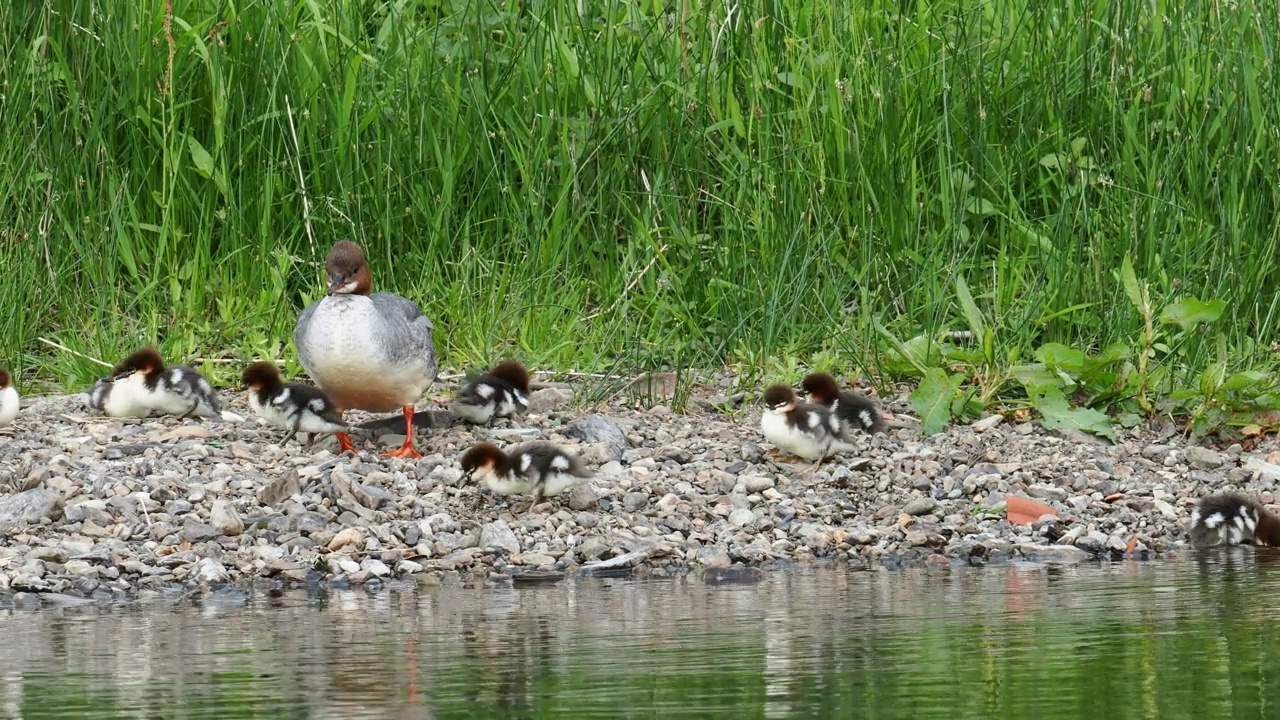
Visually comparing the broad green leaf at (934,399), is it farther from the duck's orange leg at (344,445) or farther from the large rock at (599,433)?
the duck's orange leg at (344,445)

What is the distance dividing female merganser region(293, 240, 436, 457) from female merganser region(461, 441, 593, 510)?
2.87ft

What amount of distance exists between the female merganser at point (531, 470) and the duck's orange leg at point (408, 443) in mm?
801

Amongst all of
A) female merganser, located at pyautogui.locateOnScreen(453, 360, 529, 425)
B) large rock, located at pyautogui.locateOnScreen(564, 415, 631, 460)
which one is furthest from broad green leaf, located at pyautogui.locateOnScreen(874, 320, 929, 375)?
female merganser, located at pyautogui.locateOnScreen(453, 360, 529, 425)

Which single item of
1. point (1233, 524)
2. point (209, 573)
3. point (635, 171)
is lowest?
point (209, 573)

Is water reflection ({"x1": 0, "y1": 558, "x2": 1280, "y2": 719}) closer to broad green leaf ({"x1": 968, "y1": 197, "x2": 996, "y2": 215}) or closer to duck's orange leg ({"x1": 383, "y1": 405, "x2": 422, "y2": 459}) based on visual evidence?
duck's orange leg ({"x1": 383, "y1": 405, "x2": 422, "y2": 459})

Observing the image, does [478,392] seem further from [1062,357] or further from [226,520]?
[1062,357]

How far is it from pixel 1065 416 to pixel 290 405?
3.52 meters

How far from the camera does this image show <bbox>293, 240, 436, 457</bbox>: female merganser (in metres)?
8.15

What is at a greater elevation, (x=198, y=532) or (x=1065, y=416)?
(x=1065, y=416)

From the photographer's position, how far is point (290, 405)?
8352 millimetres

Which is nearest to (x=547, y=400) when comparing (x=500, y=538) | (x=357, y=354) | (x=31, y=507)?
(x=357, y=354)

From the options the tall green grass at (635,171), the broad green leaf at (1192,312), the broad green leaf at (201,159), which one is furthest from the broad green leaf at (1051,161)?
the broad green leaf at (201,159)

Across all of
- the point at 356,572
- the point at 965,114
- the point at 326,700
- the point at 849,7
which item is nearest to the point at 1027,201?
the point at 965,114

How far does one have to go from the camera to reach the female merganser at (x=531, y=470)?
729cm
